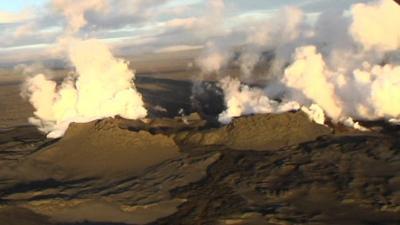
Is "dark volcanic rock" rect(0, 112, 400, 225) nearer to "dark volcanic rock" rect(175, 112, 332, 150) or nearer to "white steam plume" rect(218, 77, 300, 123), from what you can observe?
"dark volcanic rock" rect(175, 112, 332, 150)

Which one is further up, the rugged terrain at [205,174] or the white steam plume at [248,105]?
the white steam plume at [248,105]

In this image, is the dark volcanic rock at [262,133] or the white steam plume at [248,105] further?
the white steam plume at [248,105]

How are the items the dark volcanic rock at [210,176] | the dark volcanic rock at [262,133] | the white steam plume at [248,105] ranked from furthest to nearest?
the white steam plume at [248,105]
the dark volcanic rock at [262,133]
the dark volcanic rock at [210,176]

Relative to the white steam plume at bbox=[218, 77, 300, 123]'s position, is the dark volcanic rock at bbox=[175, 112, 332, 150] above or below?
below

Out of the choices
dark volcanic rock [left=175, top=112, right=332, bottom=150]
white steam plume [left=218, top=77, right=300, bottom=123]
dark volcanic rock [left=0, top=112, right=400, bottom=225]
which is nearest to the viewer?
dark volcanic rock [left=0, top=112, right=400, bottom=225]

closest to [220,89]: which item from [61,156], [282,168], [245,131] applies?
[245,131]

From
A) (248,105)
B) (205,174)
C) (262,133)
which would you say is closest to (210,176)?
(205,174)

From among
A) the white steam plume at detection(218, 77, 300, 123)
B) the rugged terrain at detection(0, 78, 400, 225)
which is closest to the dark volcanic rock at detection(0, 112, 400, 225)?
the rugged terrain at detection(0, 78, 400, 225)

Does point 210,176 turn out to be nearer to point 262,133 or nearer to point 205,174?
point 205,174

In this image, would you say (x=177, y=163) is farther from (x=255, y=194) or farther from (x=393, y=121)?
(x=393, y=121)

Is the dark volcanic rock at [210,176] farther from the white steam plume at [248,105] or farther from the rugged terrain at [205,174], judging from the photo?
the white steam plume at [248,105]

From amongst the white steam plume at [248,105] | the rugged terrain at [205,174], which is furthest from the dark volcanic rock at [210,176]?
the white steam plume at [248,105]
